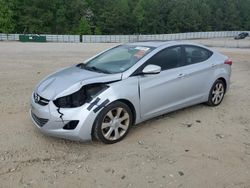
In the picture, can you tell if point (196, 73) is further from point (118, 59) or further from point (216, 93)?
point (118, 59)

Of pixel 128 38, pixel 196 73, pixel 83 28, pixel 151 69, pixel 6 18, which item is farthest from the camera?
pixel 83 28

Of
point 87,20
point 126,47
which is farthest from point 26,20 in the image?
point 126,47

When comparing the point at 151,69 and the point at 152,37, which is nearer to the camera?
the point at 151,69

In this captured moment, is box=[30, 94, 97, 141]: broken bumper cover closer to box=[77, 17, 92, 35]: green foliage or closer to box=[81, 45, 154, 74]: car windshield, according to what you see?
box=[81, 45, 154, 74]: car windshield

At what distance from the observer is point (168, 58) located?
4.56 meters

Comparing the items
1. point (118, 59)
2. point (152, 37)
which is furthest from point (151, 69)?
point (152, 37)

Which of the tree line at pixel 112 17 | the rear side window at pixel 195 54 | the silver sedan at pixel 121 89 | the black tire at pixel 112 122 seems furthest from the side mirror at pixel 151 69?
the tree line at pixel 112 17

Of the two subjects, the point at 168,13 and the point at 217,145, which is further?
the point at 168,13

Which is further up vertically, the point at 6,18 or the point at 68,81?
the point at 6,18

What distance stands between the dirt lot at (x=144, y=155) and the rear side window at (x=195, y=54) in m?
0.99

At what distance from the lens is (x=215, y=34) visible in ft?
226

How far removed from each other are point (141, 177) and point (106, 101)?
1.11m

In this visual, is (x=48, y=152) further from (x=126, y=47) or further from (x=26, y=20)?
(x=26, y=20)

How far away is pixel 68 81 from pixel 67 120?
2.10 feet
